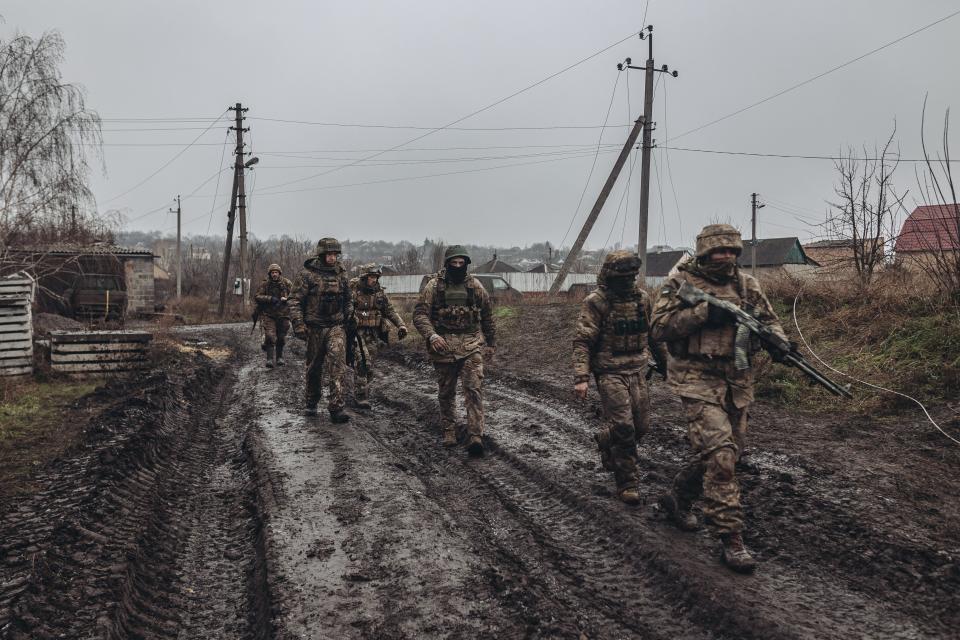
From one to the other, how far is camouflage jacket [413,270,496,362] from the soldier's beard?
0.06m

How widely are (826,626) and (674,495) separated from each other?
133 cm

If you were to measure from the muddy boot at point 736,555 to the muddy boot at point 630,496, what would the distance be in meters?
0.96

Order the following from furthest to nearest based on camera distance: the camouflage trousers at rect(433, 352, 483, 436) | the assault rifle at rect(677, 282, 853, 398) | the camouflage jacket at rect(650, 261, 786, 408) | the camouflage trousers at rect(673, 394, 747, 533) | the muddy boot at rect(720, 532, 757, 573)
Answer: the camouflage trousers at rect(433, 352, 483, 436) → the camouflage jacket at rect(650, 261, 786, 408) → the assault rifle at rect(677, 282, 853, 398) → the camouflage trousers at rect(673, 394, 747, 533) → the muddy boot at rect(720, 532, 757, 573)

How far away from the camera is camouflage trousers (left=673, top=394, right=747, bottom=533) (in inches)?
152

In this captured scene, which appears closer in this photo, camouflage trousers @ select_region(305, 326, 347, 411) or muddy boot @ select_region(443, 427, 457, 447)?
muddy boot @ select_region(443, 427, 457, 447)

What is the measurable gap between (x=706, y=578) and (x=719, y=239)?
2.06m

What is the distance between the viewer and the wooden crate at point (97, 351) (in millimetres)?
10836

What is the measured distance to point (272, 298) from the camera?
12.6 metres

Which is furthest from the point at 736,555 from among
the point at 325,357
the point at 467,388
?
the point at 325,357

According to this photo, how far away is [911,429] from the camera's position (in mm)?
6426

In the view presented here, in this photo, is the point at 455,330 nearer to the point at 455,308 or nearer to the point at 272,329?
the point at 455,308

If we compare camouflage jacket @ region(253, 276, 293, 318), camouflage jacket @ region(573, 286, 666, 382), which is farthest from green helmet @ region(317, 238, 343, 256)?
camouflage jacket @ region(253, 276, 293, 318)

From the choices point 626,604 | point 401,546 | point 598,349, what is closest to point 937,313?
point 598,349

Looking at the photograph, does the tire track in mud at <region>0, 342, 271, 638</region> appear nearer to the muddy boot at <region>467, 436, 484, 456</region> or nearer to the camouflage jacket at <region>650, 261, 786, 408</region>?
the muddy boot at <region>467, 436, 484, 456</region>
